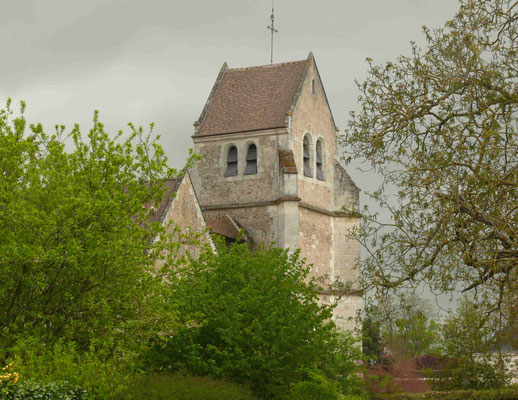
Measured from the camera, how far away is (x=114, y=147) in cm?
1848

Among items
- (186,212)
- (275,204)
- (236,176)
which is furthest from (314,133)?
(186,212)

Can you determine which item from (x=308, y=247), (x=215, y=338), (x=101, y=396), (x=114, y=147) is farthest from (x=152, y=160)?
(x=308, y=247)

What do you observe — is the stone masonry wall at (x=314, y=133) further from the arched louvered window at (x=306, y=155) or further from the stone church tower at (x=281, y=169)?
the arched louvered window at (x=306, y=155)

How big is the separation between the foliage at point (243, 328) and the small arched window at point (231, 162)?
1698 cm

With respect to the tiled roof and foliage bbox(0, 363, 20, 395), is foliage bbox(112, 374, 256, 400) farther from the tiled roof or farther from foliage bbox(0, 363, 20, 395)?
the tiled roof

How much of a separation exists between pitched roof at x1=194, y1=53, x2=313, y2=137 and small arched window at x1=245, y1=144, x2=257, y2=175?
89 centimetres

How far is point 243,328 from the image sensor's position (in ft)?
63.0

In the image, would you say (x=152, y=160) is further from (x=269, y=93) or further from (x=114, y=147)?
(x=269, y=93)

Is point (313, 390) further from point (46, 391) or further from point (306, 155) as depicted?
point (306, 155)

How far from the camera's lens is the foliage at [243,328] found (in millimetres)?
18609

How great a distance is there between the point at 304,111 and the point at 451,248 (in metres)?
25.2

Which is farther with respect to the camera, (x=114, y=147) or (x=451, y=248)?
(x=114, y=147)

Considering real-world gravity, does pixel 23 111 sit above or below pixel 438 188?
above

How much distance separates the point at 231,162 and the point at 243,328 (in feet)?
62.8
